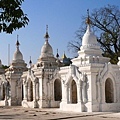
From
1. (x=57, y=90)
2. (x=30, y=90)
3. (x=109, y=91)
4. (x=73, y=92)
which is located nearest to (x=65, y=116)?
(x=73, y=92)

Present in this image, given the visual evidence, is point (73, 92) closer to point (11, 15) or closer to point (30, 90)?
point (30, 90)

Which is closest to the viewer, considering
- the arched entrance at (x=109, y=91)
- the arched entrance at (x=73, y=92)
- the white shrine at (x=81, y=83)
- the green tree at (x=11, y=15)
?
the green tree at (x=11, y=15)

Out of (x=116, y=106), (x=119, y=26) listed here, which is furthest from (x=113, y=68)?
(x=119, y=26)

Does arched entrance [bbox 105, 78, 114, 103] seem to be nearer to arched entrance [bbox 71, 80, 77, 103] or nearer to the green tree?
arched entrance [bbox 71, 80, 77, 103]

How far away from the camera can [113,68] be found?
22.1 metres

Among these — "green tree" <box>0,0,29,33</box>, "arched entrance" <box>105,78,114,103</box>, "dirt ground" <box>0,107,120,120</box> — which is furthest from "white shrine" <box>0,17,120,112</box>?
"green tree" <box>0,0,29,33</box>

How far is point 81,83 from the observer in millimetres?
21484

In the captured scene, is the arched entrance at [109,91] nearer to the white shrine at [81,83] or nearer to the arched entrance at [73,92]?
the white shrine at [81,83]

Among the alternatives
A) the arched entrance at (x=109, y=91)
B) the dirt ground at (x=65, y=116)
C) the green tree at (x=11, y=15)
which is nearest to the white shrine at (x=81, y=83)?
the arched entrance at (x=109, y=91)

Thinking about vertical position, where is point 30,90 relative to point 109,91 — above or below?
above

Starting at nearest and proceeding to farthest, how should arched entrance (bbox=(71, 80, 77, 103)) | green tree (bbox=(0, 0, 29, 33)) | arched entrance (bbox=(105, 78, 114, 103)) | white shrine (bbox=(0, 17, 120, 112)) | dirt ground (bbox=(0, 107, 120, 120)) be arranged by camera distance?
green tree (bbox=(0, 0, 29, 33)), dirt ground (bbox=(0, 107, 120, 120)), white shrine (bbox=(0, 17, 120, 112)), arched entrance (bbox=(105, 78, 114, 103)), arched entrance (bbox=(71, 80, 77, 103))

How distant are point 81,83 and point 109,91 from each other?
2.37 meters

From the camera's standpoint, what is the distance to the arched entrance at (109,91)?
22031 mm

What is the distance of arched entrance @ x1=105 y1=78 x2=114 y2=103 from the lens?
22.0 metres
